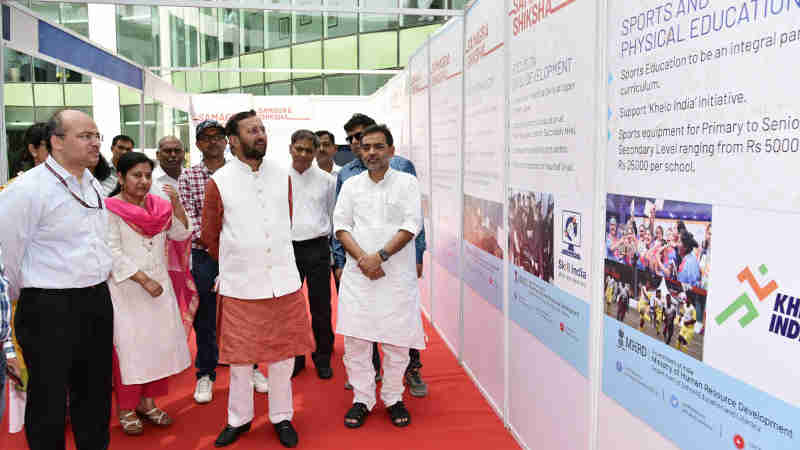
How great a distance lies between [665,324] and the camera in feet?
5.74

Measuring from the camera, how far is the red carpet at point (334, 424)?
310 centimetres

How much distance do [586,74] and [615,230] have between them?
0.60 m

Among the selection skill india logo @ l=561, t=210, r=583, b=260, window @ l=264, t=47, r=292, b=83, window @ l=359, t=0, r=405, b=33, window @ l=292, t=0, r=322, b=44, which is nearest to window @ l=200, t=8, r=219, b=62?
window @ l=264, t=47, r=292, b=83

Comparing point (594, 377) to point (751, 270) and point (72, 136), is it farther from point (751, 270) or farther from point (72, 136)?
point (72, 136)

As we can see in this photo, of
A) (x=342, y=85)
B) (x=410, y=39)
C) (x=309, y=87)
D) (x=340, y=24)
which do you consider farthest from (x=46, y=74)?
(x=410, y=39)

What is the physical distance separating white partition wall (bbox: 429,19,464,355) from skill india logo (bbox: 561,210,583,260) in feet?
5.77

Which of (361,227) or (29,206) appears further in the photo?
(361,227)

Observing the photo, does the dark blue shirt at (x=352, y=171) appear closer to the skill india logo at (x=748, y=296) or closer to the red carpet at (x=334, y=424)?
the red carpet at (x=334, y=424)

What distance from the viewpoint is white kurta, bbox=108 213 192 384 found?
301 cm

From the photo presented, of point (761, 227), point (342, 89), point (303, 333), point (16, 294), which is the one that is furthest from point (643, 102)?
point (342, 89)

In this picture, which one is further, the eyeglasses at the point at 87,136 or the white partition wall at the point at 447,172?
the white partition wall at the point at 447,172

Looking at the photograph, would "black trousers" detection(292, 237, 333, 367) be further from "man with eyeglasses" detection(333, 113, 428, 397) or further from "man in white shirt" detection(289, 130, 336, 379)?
"man with eyeglasses" detection(333, 113, 428, 397)

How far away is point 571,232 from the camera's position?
2.34 m

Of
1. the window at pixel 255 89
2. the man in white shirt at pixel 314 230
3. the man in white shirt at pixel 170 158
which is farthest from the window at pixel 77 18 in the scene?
the man in white shirt at pixel 314 230
